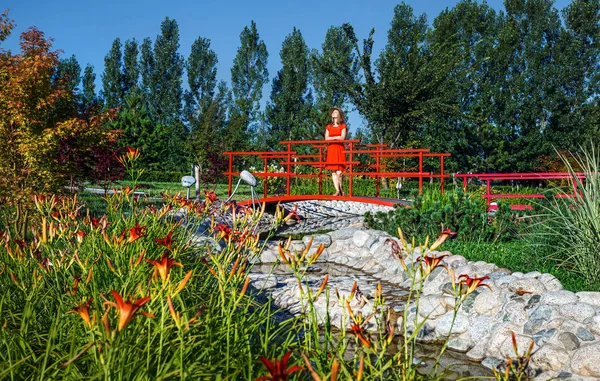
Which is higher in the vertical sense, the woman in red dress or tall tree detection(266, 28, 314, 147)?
tall tree detection(266, 28, 314, 147)

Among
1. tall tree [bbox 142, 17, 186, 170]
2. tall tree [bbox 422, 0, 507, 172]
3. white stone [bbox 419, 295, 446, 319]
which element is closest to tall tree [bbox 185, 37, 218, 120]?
tall tree [bbox 142, 17, 186, 170]

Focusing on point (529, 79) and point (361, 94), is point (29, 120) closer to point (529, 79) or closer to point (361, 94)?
point (361, 94)

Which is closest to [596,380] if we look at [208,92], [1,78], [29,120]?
[29,120]

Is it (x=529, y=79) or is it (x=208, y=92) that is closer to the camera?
(x=529, y=79)

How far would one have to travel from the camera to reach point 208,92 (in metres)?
33.6

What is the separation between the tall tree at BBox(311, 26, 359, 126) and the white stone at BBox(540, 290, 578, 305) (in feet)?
59.9

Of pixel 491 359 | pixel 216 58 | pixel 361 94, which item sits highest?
pixel 216 58

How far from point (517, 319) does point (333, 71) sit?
1922cm

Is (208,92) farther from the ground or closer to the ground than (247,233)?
farther from the ground

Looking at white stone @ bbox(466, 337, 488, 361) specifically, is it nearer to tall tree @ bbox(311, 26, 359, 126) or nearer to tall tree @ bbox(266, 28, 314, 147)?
tall tree @ bbox(311, 26, 359, 126)

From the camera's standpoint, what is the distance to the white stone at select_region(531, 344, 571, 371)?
4.28 meters

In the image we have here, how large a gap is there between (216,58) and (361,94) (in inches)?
552

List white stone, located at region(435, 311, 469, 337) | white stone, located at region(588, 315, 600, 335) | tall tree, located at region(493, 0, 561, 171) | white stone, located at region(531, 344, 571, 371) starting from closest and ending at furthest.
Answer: white stone, located at region(531, 344, 571, 371)
white stone, located at region(588, 315, 600, 335)
white stone, located at region(435, 311, 469, 337)
tall tree, located at region(493, 0, 561, 171)

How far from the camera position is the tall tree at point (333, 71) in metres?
23.0
